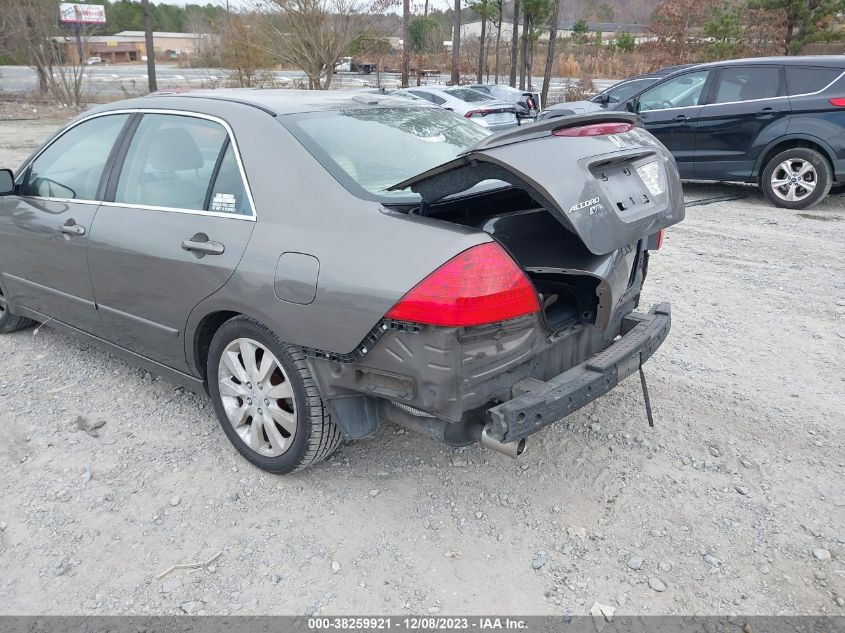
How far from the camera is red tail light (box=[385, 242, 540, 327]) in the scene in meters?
2.22

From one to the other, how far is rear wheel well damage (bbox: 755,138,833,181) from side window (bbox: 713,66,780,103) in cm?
62

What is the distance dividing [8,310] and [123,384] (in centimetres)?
131

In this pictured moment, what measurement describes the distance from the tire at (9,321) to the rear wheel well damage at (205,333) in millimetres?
2269

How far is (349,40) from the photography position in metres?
17.6

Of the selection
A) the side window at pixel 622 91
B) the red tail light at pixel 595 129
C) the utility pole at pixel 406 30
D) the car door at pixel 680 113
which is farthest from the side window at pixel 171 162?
the utility pole at pixel 406 30

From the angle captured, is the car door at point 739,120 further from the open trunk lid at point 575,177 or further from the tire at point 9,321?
the tire at point 9,321

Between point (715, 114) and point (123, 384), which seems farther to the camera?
point (715, 114)

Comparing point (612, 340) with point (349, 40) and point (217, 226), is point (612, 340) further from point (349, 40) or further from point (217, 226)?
point (349, 40)

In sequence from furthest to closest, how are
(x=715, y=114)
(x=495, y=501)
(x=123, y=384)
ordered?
1. (x=715, y=114)
2. (x=123, y=384)
3. (x=495, y=501)

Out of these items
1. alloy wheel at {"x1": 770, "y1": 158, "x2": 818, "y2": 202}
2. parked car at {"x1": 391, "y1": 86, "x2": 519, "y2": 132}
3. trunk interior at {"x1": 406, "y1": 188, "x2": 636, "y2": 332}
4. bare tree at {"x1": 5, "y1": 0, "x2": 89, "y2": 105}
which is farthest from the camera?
bare tree at {"x1": 5, "y1": 0, "x2": 89, "y2": 105}

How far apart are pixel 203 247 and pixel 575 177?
1632 millimetres

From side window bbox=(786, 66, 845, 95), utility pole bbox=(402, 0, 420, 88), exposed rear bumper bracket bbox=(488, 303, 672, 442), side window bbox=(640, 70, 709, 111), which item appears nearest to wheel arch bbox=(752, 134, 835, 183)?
side window bbox=(786, 66, 845, 95)

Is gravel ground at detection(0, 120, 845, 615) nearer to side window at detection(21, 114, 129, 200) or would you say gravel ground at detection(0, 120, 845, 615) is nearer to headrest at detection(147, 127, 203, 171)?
side window at detection(21, 114, 129, 200)

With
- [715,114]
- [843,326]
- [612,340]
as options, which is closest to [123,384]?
[612,340]
